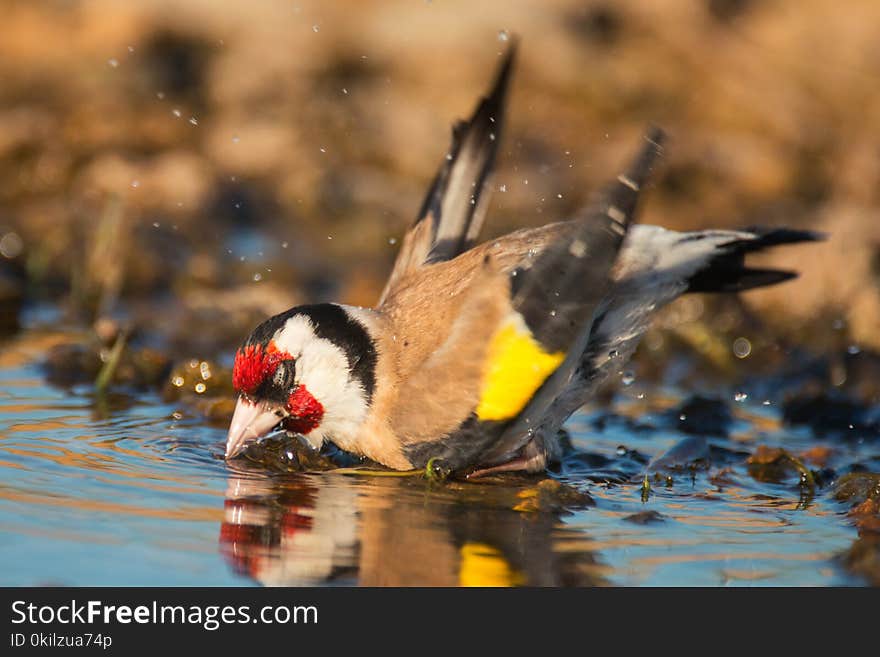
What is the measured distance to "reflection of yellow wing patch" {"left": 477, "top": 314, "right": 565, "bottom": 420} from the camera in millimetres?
6098

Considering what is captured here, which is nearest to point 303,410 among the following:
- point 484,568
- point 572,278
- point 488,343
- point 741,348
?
point 488,343

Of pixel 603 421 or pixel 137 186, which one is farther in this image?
pixel 137 186

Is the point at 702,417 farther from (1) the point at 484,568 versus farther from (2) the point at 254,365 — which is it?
(1) the point at 484,568

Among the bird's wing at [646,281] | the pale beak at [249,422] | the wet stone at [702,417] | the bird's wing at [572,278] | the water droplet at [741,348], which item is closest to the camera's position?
the bird's wing at [572,278]

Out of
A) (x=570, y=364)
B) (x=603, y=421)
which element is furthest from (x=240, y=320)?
(x=570, y=364)

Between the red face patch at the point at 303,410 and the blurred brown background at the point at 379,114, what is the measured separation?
3832 mm

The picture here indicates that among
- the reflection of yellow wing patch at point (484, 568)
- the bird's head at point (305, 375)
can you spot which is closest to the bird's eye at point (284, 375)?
the bird's head at point (305, 375)

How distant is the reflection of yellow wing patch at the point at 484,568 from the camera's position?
16.1ft

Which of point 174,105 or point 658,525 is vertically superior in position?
point 174,105

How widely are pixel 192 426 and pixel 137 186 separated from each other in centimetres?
454

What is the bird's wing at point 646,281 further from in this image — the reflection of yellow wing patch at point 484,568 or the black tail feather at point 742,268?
the reflection of yellow wing patch at point 484,568

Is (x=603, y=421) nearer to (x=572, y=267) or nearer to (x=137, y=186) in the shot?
(x=572, y=267)

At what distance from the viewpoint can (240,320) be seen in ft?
29.5

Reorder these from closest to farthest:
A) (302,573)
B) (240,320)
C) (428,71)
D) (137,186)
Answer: (302,573) < (240,320) < (137,186) < (428,71)
